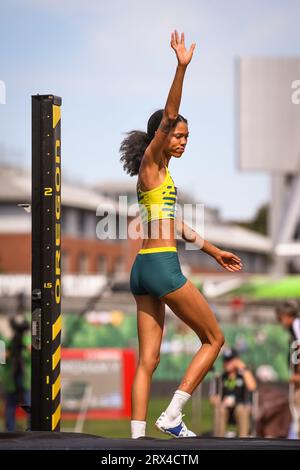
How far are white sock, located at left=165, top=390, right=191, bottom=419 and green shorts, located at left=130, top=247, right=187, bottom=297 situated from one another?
0.55m

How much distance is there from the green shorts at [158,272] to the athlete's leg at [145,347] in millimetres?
79

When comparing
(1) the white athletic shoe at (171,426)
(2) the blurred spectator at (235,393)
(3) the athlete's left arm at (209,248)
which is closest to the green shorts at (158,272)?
(3) the athlete's left arm at (209,248)

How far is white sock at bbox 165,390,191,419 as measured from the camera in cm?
600

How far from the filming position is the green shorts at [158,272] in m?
6.02

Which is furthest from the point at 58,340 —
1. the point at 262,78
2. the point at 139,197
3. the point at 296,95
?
the point at 262,78

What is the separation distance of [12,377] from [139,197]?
1235cm

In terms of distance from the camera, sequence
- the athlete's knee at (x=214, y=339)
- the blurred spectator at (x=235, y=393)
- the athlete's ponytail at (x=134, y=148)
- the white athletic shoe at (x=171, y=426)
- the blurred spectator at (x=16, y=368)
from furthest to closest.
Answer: the blurred spectator at (x=16, y=368), the blurred spectator at (x=235, y=393), the athlete's ponytail at (x=134, y=148), the athlete's knee at (x=214, y=339), the white athletic shoe at (x=171, y=426)

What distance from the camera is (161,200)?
6.04 metres

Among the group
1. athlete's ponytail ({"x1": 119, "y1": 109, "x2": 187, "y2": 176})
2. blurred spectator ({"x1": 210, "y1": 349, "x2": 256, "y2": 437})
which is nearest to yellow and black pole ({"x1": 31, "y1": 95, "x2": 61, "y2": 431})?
athlete's ponytail ({"x1": 119, "y1": 109, "x2": 187, "y2": 176})

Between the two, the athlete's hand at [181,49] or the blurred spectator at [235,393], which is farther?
the blurred spectator at [235,393]

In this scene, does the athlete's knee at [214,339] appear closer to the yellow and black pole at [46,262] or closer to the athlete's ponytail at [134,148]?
the yellow and black pole at [46,262]

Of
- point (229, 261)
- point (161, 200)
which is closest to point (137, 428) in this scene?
point (229, 261)

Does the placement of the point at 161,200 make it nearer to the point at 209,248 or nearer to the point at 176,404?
the point at 209,248
